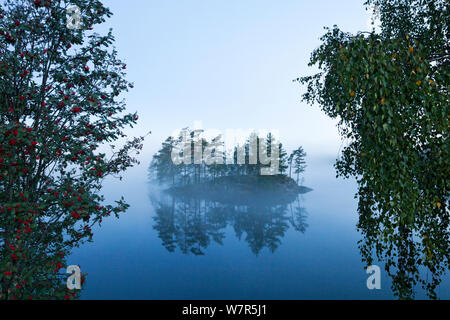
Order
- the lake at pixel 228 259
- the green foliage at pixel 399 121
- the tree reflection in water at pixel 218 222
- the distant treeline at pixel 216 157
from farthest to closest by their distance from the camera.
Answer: the distant treeline at pixel 216 157, the tree reflection in water at pixel 218 222, the lake at pixel 228 259, the green foliage at pixel 399 121

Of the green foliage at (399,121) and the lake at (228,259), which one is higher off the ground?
the green foliage at (399,121)

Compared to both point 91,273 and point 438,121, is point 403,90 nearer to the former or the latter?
point 438,121

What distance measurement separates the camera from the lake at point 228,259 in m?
19.6

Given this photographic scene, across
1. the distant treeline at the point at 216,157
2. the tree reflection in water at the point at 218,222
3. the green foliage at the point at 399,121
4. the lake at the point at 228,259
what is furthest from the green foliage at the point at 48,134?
the distant treeline at the point at 216,157

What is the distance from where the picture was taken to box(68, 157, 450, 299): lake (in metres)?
19.6

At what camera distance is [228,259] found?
91.0 feet

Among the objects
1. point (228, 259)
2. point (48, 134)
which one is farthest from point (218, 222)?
point (48, 134)

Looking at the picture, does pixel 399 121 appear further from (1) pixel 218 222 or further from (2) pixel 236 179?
(2) pixel 236 179

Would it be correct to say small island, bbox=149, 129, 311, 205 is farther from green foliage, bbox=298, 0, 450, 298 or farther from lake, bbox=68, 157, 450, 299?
green foliage, bbox=298, 0, 450, 298

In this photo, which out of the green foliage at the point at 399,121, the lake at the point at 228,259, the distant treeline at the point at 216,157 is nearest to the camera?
the green foliage at the point at 399,121

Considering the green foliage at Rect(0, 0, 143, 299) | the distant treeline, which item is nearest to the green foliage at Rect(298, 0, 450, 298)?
the green foliage at Rect(0, 0, 143, 299)

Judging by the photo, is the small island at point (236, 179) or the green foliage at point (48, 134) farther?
the small island at point (236, 179)

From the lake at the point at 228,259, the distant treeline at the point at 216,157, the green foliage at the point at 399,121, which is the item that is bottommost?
the lake at the point at 228,259

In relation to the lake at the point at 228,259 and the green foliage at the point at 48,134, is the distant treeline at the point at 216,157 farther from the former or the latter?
the green foliage at the point at 48,134
